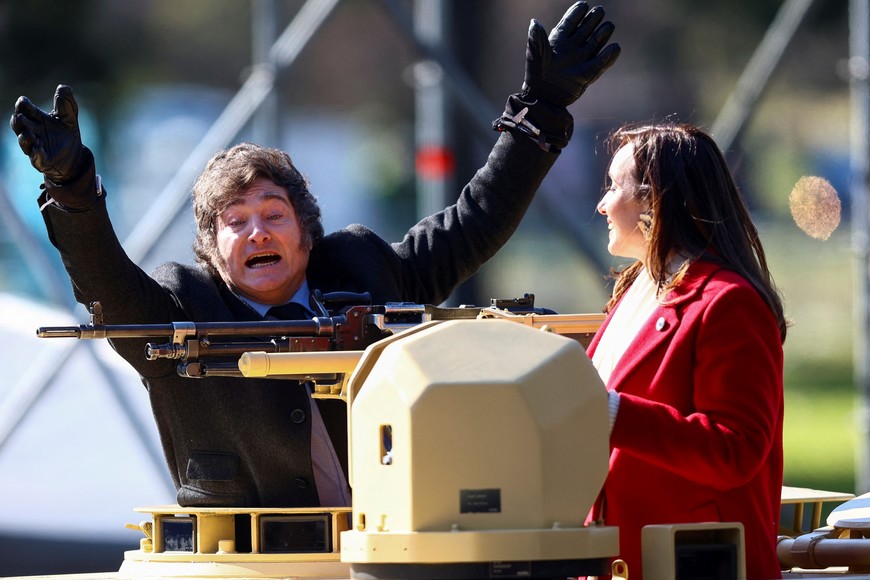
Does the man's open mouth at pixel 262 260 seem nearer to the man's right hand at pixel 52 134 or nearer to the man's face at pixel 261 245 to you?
the man's face at pixel 261 245

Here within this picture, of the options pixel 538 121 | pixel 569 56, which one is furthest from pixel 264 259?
pixel 569 56

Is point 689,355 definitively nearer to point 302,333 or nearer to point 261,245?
point 302,333

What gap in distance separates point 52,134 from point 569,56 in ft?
3.84

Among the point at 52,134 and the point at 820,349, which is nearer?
the point at 52,134

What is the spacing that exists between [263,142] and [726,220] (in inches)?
124

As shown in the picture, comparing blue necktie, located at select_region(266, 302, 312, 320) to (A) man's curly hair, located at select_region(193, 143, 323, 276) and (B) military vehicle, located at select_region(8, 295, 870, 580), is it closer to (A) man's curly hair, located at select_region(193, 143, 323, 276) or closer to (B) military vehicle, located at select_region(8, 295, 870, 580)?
(A) man's curly hair, located at select_region(193, 143, 323, 276)

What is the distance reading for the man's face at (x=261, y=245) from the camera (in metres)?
3.12

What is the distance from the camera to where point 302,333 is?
2.75m

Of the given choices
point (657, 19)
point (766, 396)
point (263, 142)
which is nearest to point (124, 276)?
point (766, 396)

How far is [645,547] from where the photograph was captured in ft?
7.05

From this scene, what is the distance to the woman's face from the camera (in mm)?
2379

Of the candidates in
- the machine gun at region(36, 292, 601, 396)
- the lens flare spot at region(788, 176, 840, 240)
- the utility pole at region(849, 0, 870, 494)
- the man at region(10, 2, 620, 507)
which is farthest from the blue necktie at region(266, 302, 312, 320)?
the utility pole at region(849, 0, 870, 494)

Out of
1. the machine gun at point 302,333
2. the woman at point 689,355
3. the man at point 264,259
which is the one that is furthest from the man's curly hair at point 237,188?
the woman at point 689,355

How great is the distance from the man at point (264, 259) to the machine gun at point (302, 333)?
0.67ft
